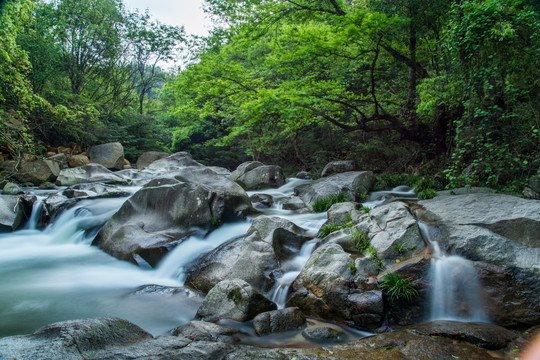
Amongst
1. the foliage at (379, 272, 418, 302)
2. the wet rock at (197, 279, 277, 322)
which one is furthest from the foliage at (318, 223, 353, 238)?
the wet rock at (197, 279, 277, 322)

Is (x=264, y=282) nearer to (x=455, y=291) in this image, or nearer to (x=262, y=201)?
(x=455, y=291)

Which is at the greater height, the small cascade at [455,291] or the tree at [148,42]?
the tree at [148,42]

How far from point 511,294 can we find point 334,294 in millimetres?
2367

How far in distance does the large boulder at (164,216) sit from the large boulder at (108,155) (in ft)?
40.6

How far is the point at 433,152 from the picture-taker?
12.8m

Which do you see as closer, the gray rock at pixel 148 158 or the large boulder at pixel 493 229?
the large boulder at pixel 493 229

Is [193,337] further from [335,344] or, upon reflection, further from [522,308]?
[522,308]

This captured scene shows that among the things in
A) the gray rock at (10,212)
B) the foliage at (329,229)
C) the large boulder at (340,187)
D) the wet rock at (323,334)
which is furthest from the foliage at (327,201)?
the gray rock at (10,212)

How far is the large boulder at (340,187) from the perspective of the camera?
10.5 m

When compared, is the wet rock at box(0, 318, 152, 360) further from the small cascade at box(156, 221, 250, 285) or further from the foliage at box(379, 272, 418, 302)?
the foliage at box(379, 272, 418, 302)

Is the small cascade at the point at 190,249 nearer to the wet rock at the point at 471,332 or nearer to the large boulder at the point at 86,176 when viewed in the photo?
the wet rock at the point at 471,332

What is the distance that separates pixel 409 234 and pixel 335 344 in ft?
7.87

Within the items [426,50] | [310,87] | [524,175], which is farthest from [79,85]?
[524,175]

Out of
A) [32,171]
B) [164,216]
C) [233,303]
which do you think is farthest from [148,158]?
[233,303]
